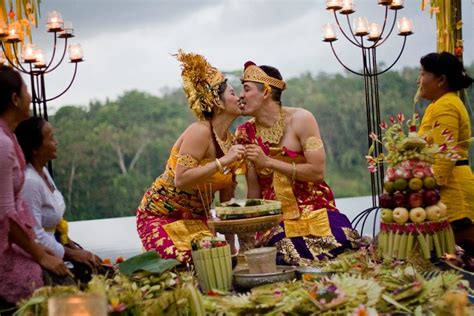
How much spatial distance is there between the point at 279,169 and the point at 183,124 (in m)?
9.78

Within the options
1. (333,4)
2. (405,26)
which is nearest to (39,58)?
(333,4)

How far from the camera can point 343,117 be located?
15.0 metres

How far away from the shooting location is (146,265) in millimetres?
3635

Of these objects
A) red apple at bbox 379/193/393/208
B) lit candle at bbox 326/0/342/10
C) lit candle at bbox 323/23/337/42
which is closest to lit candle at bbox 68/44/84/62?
lit candle at bbox 326/0/342/10

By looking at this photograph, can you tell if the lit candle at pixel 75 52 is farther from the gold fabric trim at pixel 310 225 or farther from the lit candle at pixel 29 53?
the gold fabric trim at pixel 310 225

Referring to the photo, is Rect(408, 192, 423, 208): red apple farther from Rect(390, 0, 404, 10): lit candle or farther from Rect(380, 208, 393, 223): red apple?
Rect(390, 0, 404, 10): lit candle

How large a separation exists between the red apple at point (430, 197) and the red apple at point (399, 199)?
9 centimetres

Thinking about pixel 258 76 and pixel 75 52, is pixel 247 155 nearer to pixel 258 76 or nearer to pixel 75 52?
pixel 258 76

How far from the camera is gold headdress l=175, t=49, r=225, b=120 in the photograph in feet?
16.5

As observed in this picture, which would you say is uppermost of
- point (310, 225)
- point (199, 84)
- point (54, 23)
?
point (54, 23)

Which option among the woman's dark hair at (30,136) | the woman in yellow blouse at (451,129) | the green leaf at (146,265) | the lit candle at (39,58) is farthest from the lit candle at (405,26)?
the green leaf at (146,265)

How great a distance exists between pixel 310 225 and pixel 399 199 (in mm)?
713

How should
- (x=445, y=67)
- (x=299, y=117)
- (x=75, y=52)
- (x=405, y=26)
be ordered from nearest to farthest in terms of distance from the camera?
(x=299, y=117) < (x=445, y=67) < (x=75, y=52) < (x=405, y=26)

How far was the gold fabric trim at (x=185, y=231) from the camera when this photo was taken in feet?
16.3
